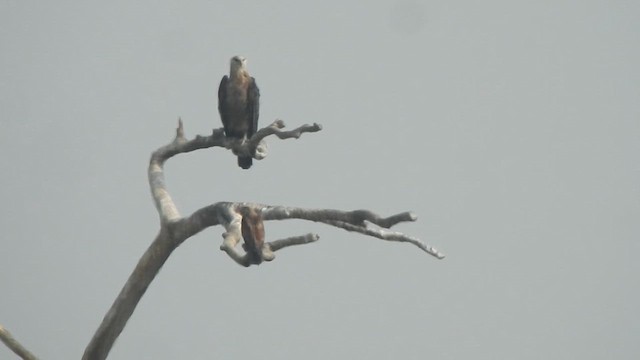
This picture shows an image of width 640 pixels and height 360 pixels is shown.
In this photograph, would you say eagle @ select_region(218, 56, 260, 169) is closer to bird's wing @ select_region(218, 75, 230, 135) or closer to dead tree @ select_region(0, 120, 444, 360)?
bird's wing @ select_region(218, 75, 230, 135)

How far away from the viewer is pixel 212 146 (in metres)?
6.17

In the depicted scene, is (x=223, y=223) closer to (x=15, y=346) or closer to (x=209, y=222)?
(x=209, y=222)

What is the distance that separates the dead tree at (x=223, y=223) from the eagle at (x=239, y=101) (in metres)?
1.22

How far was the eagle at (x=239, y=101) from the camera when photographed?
7.62 m

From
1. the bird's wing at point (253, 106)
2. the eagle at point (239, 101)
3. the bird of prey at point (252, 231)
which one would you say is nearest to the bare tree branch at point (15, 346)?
the bird of prey at point (252, 231)

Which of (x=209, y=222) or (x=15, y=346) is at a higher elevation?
(x=209, y=222)

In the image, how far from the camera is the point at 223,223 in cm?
497

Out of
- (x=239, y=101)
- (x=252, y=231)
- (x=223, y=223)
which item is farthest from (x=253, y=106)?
(x=252, y=231)

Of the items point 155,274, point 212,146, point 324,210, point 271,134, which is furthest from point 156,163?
point 324,210

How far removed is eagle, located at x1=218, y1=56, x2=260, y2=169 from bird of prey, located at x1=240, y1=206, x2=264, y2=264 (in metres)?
2.54

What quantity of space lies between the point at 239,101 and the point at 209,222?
8.69 ft

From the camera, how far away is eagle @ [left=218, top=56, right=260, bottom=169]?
7.62 metres

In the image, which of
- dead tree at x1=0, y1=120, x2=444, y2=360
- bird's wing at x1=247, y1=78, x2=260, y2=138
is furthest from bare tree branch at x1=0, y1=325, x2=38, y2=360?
bird's wing at x1=247, y1=78, x2=260, y2=138

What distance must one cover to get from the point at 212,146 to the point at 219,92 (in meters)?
1.78
